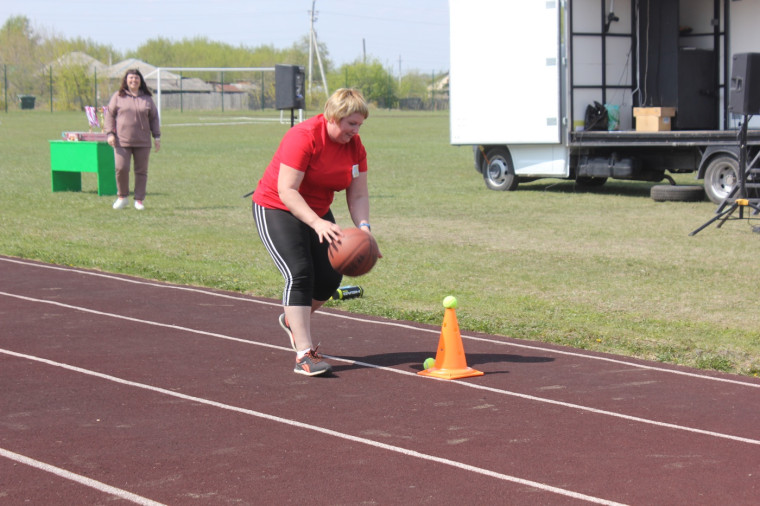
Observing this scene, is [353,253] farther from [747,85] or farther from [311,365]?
[747,85]

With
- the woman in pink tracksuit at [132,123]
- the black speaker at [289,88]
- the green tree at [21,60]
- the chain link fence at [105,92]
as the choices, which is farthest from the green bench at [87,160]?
the green tree at [21,60]

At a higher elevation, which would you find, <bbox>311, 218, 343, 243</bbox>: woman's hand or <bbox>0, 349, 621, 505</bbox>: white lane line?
<bbox>311, 218, 343, 243</bbox>: woman's hand

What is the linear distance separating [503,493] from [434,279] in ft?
19.6

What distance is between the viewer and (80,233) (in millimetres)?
13797

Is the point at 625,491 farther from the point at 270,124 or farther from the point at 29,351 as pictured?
the point at 270,124

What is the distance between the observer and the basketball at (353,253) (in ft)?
21.0

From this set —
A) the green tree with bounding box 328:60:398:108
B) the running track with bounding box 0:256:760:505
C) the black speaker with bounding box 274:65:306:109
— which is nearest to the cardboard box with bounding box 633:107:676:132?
the black speaker with bounding box 274:65:306:109

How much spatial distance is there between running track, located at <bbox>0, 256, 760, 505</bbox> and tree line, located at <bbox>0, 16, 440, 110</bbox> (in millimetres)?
61707

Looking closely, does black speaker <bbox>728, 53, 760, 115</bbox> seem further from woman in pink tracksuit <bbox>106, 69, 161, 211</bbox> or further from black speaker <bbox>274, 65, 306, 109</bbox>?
black speaker <bbox>274, 65, 306, 109</bbox>

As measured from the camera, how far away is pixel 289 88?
2109 centimetres

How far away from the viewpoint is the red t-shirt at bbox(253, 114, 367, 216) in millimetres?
6359

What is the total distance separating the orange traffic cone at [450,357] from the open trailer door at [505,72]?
13.0 meters

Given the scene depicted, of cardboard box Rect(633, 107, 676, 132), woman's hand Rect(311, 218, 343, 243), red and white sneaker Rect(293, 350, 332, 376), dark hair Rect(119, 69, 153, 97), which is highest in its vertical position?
dark hair Rect(119, 69, 153, 97)

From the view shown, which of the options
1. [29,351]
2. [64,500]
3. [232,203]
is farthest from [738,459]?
[232,203]
